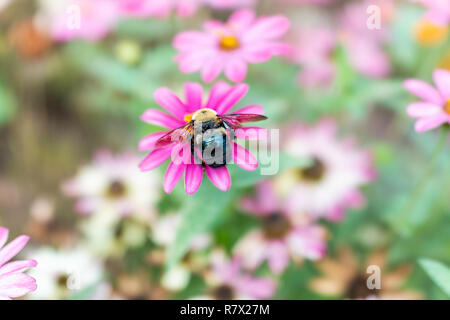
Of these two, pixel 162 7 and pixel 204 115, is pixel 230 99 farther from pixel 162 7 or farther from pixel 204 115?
pixel 162 7

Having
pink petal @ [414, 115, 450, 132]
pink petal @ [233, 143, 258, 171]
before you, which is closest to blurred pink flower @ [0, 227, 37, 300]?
pink petal @ [233, 143, 258, 171]

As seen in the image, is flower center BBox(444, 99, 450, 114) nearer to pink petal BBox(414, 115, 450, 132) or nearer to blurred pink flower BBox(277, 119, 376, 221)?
pink petal BBox(414, 115, 450, 132)

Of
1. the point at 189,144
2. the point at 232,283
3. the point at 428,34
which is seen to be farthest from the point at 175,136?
the point at 428,34

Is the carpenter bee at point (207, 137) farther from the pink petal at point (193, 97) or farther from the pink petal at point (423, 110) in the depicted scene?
the pink petal at point (423, 110)

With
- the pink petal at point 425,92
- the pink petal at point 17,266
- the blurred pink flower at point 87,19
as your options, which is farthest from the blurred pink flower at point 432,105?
the blurred pink flower at point 87,19

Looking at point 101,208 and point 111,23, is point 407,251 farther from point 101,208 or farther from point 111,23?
point 111,23
